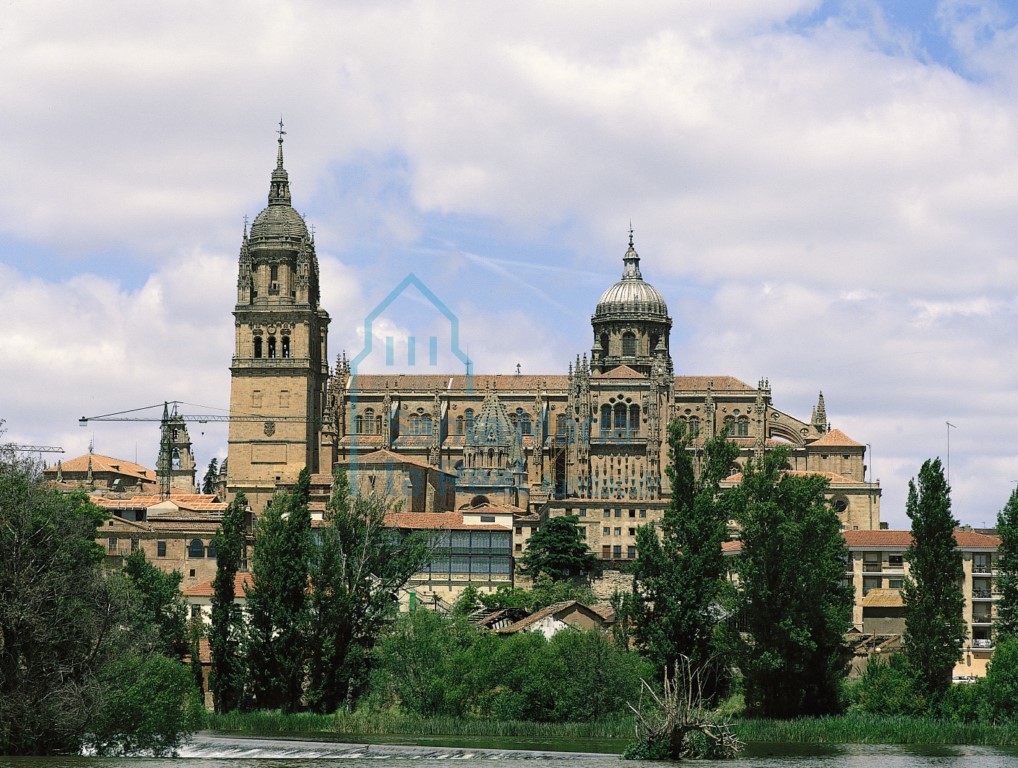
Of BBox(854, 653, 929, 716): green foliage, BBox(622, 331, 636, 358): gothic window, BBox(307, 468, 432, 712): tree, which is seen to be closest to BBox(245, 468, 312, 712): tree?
BBox(307, 468, 432, 712): tree

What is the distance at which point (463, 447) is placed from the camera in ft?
441

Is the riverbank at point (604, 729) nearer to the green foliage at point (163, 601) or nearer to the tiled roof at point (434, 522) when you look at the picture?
the green foliage at point (163, 601)

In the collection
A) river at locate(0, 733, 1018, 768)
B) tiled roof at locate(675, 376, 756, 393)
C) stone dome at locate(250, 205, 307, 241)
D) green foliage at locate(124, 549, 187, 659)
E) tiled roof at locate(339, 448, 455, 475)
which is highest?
stone dome at locate(250, 205, 307, 241)

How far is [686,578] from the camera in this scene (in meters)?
69.7

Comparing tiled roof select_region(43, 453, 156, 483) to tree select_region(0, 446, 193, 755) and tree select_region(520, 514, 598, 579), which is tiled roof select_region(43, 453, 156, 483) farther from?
tree select_region(0, 446, 193, 755)

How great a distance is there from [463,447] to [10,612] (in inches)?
3263

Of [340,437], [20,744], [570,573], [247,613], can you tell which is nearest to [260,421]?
[340,437]

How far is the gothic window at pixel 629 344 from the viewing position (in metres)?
150

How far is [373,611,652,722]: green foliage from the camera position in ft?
226

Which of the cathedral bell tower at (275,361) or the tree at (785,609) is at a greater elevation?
the cathedral bell tower at (275,361)

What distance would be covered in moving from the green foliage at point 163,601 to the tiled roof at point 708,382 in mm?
63371

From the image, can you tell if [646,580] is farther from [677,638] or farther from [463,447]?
[463,447]

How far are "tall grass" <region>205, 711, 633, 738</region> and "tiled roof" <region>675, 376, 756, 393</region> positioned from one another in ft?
239

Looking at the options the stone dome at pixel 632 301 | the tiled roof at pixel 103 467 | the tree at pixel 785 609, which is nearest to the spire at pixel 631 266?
the stone dome at pixel 632 301
